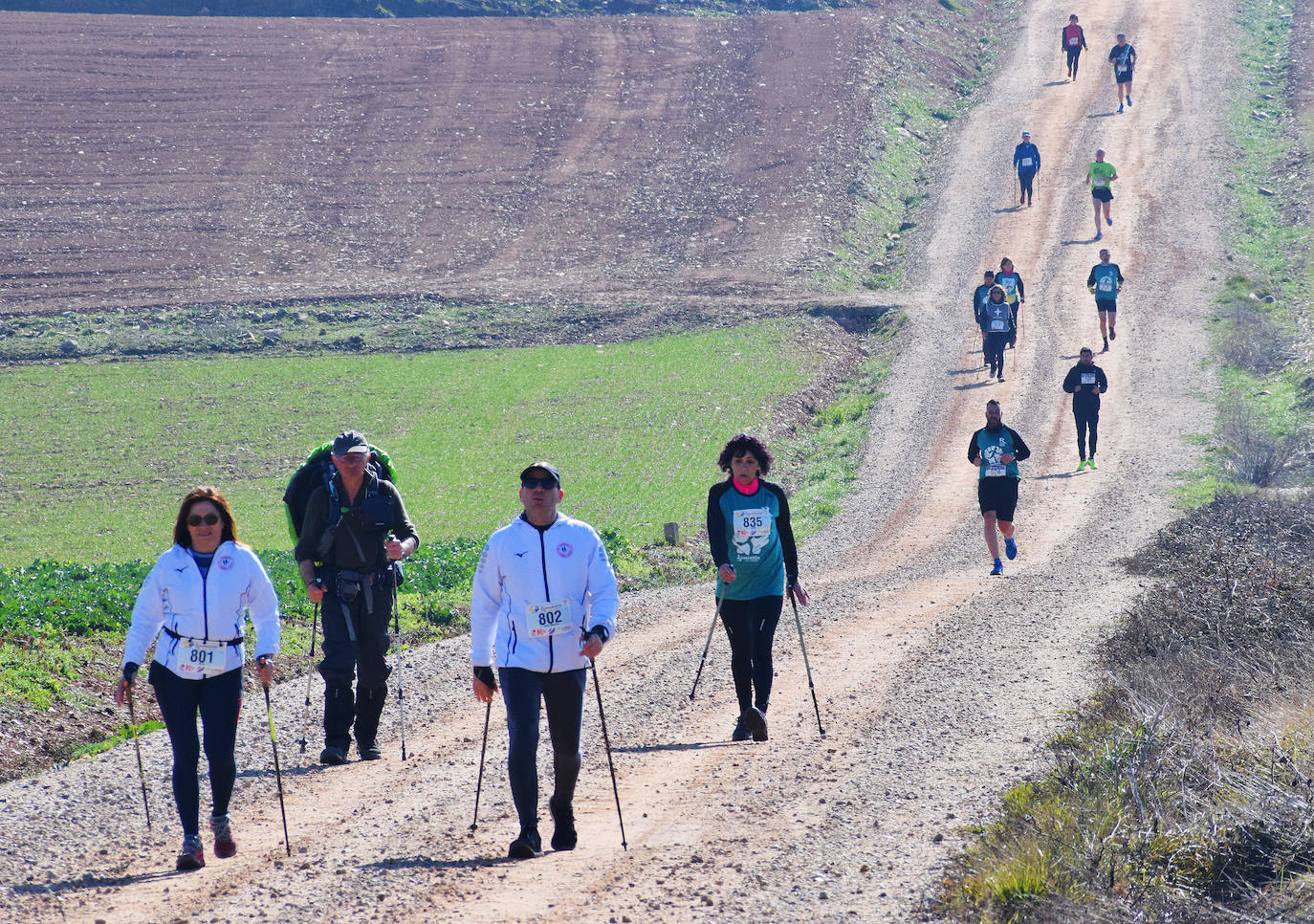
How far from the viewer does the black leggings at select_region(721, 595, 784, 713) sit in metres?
9.67

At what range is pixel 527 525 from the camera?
288 inches

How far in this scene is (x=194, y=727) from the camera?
740 cm

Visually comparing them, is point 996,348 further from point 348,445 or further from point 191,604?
point 191,604

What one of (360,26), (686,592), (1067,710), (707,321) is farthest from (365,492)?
(360,26)

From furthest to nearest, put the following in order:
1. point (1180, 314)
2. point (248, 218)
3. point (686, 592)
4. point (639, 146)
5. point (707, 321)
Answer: point (639, 146) → point (248, 218) → point (707, 321) → point (1180, 314) → point (686, 592)

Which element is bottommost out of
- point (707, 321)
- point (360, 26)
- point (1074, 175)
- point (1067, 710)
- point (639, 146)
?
point (1067, 710)

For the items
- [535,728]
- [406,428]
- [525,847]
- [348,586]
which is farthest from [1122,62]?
[525,847]

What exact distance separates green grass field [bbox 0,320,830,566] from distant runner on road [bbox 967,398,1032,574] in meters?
6.12

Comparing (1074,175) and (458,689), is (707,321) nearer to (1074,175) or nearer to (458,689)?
(1074,175)

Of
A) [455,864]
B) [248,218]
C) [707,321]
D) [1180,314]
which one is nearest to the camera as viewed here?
[455,864]

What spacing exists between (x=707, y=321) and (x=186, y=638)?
28975 mm

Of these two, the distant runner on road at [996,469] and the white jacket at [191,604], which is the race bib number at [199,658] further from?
the distant runner on road at [996,469]

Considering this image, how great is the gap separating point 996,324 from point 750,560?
19664 millimetres

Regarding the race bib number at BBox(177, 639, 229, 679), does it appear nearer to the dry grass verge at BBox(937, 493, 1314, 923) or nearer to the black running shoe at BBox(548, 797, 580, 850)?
the black running shoe at BBox(548, 797, 580, 850)
